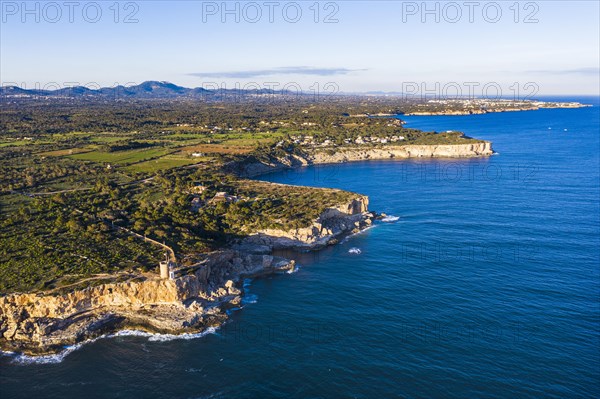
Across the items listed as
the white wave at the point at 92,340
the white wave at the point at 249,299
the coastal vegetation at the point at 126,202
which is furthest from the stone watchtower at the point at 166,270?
the white wave at the point at 249,299

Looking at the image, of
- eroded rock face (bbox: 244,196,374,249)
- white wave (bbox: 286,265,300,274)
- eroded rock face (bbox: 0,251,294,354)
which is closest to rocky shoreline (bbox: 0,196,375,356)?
eroded rock face (bbox: 0,251,294,354)

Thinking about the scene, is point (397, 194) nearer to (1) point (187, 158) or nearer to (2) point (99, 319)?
(1) point (187, 158)

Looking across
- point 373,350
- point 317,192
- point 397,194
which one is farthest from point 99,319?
point 397,194

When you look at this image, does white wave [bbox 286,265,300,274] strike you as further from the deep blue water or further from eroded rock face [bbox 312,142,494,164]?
eroded rock face [bbox 312,142,494,164]

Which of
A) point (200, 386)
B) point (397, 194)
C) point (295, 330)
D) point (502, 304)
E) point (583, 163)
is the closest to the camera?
point (200, 386)

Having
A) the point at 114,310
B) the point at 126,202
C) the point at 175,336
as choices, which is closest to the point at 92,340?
the point at 114,310
